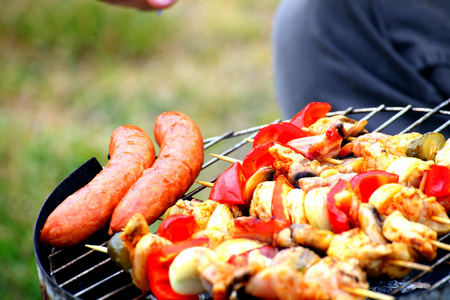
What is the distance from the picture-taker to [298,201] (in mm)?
2326

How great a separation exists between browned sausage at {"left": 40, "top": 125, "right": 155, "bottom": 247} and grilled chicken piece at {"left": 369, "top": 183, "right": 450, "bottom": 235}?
1.38 metres

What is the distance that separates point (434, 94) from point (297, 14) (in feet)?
5.11

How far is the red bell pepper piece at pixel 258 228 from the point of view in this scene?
223 cm

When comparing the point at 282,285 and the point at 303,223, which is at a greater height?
the point at 303,223

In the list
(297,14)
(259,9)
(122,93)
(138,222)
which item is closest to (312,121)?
(138,222)

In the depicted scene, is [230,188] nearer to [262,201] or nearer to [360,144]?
[262,201]

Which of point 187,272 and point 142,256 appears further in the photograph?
point 142,256

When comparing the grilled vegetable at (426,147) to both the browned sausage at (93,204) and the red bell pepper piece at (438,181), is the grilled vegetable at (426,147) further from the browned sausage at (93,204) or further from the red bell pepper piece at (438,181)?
the browned sausage at (93,204)

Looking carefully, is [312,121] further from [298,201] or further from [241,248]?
[241,248]

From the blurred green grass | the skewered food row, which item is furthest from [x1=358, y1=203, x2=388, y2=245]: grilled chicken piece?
the blurred green grass

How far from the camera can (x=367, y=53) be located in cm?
452

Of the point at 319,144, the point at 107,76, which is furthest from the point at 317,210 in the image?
the point at 107,76

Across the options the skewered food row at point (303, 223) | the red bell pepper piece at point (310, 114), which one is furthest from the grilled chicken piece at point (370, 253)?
the red bell pepper piece at point (310, 114)

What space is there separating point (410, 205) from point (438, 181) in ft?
0.82
